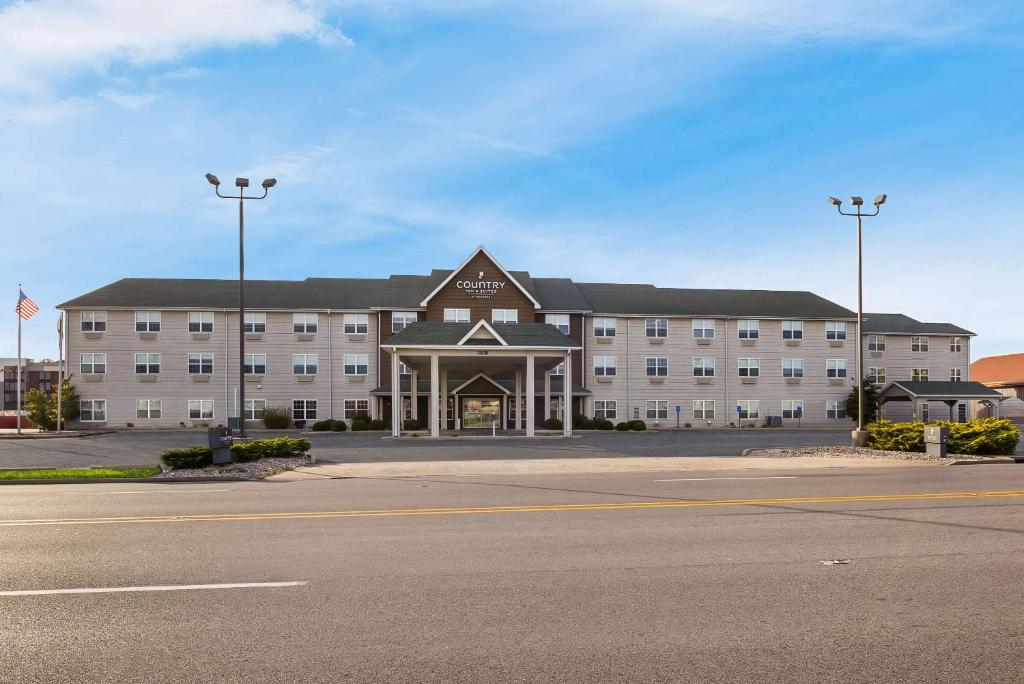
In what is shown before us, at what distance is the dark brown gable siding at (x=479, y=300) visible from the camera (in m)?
48.7

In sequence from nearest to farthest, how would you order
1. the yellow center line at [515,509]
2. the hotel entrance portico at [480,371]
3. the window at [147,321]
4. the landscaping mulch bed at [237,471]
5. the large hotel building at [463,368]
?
the yellow center line at [515,509], the landscaping mulch bed at [237,471], the hotel entrance portico at [480,371], the large hotel building at [463,368], the window at [147,321]

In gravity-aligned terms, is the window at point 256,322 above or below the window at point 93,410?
above

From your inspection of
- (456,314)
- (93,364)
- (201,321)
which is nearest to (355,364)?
(456,314)

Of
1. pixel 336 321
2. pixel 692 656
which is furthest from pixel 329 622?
pixel 336 321

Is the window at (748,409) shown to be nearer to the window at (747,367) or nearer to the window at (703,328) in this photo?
the window at (747,367)

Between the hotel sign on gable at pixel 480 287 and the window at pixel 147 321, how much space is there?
20716 mm

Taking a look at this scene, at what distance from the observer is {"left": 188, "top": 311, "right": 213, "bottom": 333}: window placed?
4944 centimetres

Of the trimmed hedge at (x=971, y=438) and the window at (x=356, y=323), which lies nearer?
the trimmed hedge at (x=971, y=438)

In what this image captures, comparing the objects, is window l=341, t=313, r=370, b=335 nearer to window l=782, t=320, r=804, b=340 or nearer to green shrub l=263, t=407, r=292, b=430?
green shrub l=263, t=407, r=292, b=430


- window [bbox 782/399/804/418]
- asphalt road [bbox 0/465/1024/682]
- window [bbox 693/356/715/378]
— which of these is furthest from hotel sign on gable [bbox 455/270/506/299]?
asphalt road [bbox 0/465/1024/682]

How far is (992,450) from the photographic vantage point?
2239 cm

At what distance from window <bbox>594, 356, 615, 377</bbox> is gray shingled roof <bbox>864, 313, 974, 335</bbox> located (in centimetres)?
2016

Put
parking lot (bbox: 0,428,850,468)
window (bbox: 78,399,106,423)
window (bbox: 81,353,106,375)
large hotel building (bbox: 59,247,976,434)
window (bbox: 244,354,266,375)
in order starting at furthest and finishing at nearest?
1. window (bbox: 244,354,266,375)
2. large hotel building (bbox: 59,247,976,434)
3. window (bbox: 81,353,106,375)
4. window (bbox: 78,399,106,423)
5. parking lot (bbox: 0,428,850,468)

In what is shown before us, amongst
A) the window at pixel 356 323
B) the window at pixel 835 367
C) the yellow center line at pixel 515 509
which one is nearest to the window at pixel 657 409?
the window at pixel 835 367
